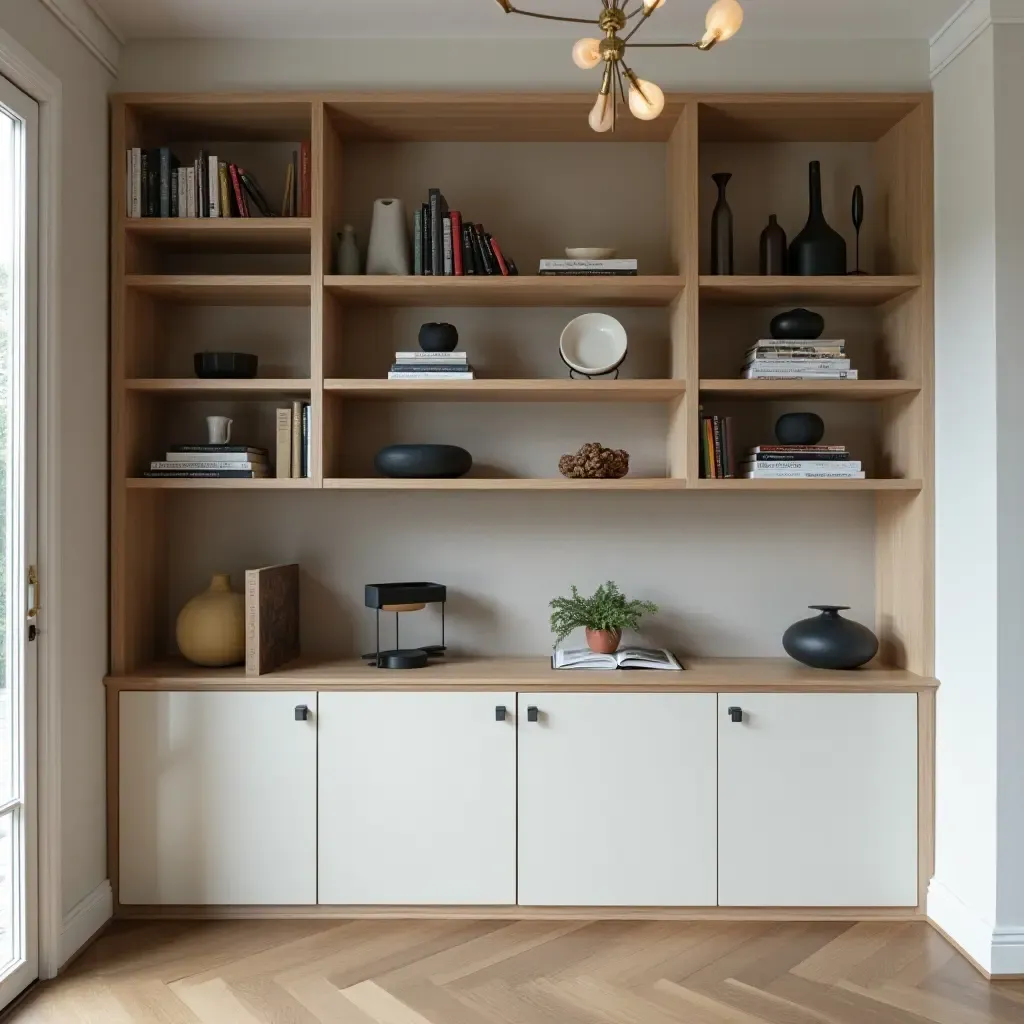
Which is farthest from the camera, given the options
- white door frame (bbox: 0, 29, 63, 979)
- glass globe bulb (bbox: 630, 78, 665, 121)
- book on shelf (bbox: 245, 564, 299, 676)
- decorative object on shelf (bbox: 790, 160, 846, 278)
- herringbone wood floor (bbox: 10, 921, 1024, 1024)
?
decorative object on shelf (bbox: 790, 160, 846, 278)

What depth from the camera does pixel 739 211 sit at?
3.21m

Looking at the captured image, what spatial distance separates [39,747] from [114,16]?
6.95 ft

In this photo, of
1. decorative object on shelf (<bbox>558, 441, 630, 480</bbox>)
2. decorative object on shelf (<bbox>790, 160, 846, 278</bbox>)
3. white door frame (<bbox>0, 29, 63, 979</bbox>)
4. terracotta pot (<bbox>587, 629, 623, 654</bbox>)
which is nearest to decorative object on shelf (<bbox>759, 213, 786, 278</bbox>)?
decorative object on shelf (<bbox>790, 160, 846, 278</bbox>)

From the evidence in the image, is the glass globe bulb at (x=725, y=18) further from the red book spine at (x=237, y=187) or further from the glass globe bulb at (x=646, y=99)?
the red book spine at (x=237, y=187)

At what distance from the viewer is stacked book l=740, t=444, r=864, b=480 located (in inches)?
115

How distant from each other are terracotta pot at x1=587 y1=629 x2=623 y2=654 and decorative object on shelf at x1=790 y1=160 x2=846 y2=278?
4.19ft

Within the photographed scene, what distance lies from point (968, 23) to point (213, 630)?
2850 millimetres

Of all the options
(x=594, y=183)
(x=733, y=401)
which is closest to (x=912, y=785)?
(x=733, y=401)

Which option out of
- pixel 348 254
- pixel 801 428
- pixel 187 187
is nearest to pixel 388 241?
pixel 348 254

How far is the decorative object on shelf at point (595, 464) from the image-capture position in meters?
2.93

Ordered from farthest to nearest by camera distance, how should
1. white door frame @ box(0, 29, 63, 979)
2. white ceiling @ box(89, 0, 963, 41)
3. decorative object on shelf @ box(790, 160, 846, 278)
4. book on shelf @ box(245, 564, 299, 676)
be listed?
decorative object on shelf @ box(790, 160, 846, 278), book on shelf @ box(245, 564, 299, 676), white ceiling @ box(89, 0, 963, 41), white door frame @ box(0, 29, 63, 979)

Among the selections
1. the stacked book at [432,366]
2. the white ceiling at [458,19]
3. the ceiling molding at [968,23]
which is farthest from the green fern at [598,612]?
the ceiling molding at [968,23]

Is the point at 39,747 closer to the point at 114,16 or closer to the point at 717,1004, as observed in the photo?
the point at 717,1004

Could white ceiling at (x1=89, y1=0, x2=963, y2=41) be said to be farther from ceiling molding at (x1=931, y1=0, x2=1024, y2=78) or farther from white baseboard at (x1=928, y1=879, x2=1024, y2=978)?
white baseboard at (x1=928, y1=879, x2=1024, y2=978)
